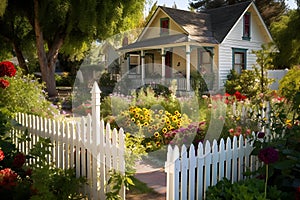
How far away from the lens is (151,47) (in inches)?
771

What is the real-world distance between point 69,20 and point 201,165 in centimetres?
1435

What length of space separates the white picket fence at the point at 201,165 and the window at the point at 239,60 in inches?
649

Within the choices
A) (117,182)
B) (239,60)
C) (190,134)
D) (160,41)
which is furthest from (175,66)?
(117,182)

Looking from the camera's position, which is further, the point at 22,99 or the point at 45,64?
the point at 45,64

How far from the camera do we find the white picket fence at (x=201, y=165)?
3.27m

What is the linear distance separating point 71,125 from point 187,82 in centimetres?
1367

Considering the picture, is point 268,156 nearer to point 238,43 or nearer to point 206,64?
point 206,64

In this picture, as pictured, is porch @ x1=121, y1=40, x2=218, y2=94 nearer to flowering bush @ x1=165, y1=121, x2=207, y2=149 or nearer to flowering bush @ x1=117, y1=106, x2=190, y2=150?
flowering bush @ x1=117, y1=106, x2=190, y2=150

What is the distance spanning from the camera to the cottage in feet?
61.5

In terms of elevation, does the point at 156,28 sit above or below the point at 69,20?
above

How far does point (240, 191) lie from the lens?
312 centimetres

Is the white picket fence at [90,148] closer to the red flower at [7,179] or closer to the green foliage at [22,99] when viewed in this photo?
the red flower at [7,179]

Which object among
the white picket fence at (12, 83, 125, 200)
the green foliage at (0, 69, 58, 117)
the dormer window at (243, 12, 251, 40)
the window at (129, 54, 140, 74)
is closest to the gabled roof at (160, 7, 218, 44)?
the dormer window at (243, 12, 251, 40)

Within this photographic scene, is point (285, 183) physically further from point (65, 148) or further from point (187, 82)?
point (187, 82)
